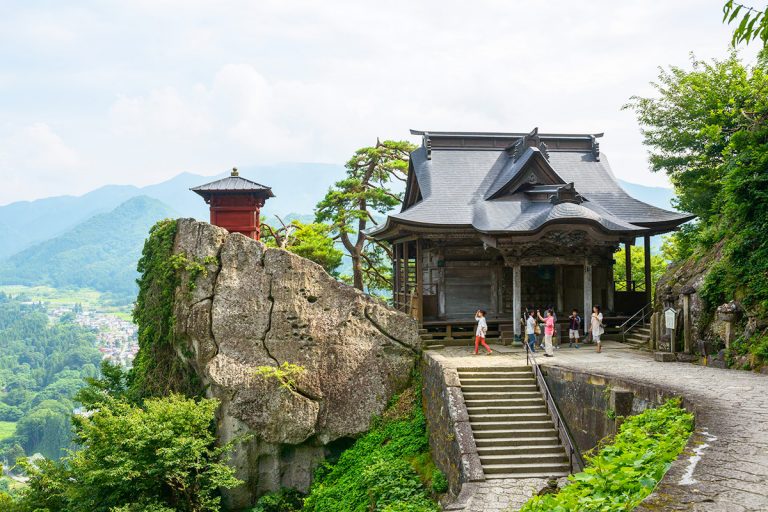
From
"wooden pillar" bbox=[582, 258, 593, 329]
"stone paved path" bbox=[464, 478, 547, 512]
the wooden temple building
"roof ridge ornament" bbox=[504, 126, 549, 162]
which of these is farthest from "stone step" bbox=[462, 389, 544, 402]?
"roof ridge ornament" bbox=[504, 126, 549, 162]

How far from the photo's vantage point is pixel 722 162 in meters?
22.7

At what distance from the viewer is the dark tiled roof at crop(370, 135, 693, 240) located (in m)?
19.3

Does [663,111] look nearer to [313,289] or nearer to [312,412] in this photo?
[313,289]

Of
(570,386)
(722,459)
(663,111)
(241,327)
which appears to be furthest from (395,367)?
(663,111)

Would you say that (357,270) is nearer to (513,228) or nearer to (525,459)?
(513,228)

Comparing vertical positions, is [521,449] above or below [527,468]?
above

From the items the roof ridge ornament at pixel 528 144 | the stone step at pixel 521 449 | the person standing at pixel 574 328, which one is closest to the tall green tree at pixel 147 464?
the stone step at pixel 521 449

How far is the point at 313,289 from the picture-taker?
1814 cm

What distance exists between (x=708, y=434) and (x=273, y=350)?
12.6m

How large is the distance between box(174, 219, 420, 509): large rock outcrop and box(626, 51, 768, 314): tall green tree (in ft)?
29.8

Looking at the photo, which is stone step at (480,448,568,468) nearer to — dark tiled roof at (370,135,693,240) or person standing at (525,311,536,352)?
person standing at (525,311,536,352)

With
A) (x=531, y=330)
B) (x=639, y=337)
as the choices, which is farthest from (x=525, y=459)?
(x=639, y=337)

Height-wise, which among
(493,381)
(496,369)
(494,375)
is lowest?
(493,381)

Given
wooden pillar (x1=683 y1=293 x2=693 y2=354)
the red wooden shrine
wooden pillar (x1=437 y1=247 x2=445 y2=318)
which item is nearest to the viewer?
wooden pillar (x1=683 y1=293 x2=693 y2=354)
